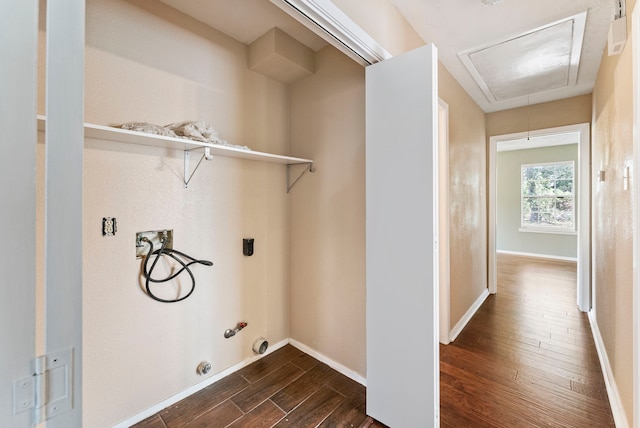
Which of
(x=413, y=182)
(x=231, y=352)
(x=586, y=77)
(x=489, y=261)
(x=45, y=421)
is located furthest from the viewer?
(x=489, y=261)

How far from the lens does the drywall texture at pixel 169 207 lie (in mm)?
1447

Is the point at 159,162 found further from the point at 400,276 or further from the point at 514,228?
the point at 514,228

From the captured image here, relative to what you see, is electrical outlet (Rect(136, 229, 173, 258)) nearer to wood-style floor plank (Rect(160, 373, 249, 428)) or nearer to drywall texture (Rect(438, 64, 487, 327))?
wood-style floor plank (Rect(160, 373, 249, 428))

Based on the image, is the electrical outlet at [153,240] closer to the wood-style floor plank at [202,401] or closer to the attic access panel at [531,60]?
the wood-style floor plank at [202,401]

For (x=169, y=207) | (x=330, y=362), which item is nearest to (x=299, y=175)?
(x=169, y=207)

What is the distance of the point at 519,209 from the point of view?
659 cm

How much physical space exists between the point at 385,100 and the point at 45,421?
1752mm

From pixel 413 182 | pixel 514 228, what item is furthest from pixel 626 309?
pixel 514 228

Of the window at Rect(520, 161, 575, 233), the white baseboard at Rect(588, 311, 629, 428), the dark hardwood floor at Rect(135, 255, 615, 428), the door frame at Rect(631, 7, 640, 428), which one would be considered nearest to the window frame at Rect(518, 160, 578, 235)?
the window at Rect(520, 161, 575, 233)

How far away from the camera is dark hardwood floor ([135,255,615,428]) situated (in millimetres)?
1629

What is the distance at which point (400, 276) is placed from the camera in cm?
151

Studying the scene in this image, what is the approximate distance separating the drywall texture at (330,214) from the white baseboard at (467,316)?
1243 millimetres

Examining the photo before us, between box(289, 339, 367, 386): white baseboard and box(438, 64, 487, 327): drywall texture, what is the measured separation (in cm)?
117

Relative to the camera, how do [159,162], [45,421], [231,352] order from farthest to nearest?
[231,352], [159,162], [45,421]
